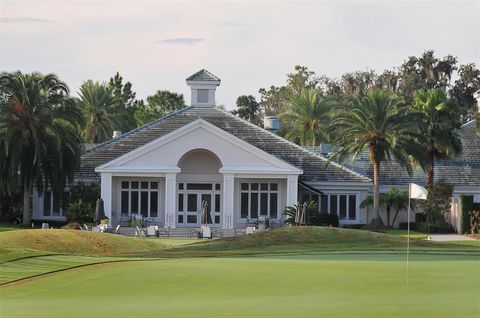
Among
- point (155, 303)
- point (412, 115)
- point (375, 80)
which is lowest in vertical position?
point (155, 303)

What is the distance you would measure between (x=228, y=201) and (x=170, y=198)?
324 centimetres

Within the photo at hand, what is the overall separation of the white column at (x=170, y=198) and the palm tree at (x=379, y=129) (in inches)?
379

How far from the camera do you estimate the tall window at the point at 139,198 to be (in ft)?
203

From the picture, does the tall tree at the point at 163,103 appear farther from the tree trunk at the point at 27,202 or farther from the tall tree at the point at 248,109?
the tree trunk at the point at 27,202

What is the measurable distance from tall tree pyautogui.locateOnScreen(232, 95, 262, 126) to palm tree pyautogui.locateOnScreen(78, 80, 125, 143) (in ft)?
91.6

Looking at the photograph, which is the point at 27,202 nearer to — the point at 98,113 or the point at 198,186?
the point at 198,186

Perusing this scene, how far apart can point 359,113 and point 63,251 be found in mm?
28847

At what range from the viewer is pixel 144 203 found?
62.0 m

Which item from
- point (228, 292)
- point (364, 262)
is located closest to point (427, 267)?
point (364, 262)

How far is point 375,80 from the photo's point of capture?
406 feet

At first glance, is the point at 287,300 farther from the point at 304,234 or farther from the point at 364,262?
the point at 304,234

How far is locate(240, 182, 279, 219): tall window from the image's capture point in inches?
2438

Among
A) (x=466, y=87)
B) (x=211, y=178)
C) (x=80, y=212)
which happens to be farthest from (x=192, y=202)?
(x=466, y=87)

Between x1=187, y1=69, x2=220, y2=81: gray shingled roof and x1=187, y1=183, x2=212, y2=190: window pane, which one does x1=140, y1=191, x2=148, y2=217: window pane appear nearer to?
x1=187, y1=183, x2=212, y2=190: window pane
